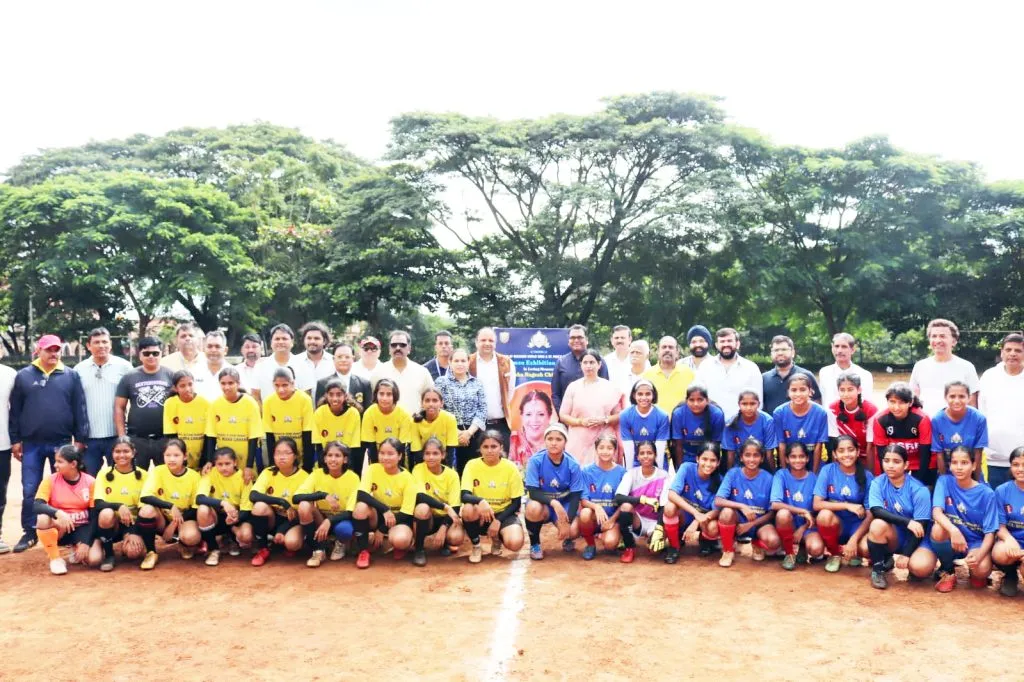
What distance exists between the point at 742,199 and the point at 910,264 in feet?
19.7

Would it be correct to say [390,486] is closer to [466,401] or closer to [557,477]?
[466,401]

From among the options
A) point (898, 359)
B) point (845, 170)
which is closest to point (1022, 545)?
point (845, 170)

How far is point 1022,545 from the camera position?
5305 millimetres

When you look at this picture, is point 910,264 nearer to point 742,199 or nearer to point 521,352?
point 742,199

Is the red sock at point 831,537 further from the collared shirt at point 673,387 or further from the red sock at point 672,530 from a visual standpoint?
the collared shirt at point 673,387

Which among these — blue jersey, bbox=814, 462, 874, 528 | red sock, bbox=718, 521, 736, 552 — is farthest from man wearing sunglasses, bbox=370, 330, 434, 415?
blue jersey, bbox=814, 462, 874, 528

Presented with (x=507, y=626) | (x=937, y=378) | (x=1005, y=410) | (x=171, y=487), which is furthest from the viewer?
(x=937, y=378)

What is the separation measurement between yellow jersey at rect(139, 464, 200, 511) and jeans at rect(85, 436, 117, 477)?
79 centimetres

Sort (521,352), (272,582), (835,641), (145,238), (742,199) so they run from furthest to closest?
(145,238) < (742,199) < (521,352) < (272,582) < (835,641)

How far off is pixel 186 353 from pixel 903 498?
5787 millimetres

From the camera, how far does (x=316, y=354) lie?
708 centimetres

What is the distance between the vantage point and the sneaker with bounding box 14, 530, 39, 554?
6.51m

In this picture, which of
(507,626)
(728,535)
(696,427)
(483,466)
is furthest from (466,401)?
(507,626)

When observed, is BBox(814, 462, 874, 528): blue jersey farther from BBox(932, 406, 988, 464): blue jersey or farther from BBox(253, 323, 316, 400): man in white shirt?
BBox(253, 323, 316, 400): man in white shirt
